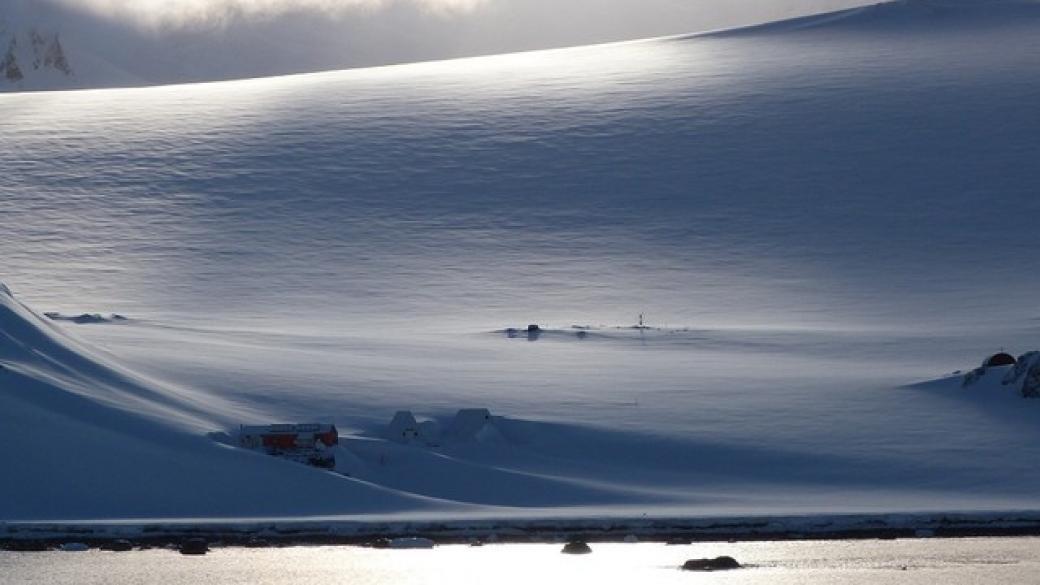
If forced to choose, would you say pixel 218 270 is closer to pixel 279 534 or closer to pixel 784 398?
pixel 784 398

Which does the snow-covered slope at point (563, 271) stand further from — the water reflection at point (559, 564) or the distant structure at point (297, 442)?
the water reflection at point (559, 564)

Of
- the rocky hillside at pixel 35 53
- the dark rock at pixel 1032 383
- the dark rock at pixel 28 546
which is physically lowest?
the dark rock at pixel 28 546

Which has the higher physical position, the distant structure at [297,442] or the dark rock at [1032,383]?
the dark rock at [1032,383]

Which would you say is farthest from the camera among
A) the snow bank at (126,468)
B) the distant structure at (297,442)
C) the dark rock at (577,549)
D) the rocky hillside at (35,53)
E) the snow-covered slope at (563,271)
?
the rocky hillside at (35,53)

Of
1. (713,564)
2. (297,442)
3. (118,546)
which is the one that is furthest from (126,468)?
(713,564)

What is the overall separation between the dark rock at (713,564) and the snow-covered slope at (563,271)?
5.24 feet

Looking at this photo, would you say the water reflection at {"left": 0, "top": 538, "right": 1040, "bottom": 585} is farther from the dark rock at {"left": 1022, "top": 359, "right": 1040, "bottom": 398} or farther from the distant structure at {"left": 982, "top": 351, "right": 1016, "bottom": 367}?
the distant structure at {"left": 982, "top": 351, "right": 1016, "bottom": 367}

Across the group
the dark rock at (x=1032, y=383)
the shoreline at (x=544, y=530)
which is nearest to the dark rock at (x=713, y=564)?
the shoreline at (x=544, y=530)

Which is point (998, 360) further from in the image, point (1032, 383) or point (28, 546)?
point (28, 546)

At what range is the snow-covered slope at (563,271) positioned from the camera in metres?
23.3

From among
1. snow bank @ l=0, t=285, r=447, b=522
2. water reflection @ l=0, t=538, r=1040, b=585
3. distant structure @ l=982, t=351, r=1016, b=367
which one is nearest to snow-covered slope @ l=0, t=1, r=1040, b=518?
snow bank @ l=0, t=285, r=447, b=522

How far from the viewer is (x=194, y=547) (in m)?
20.6

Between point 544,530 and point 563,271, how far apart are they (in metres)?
19.9

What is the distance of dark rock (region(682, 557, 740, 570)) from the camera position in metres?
19.8
